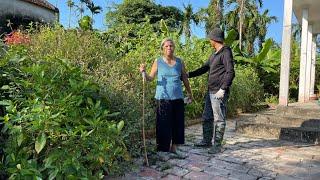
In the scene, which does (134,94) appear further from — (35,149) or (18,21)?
(18,21)

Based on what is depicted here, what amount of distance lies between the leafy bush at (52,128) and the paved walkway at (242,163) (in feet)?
2.77

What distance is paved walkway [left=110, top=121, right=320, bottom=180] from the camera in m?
4.32

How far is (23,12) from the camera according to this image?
57.9 feet

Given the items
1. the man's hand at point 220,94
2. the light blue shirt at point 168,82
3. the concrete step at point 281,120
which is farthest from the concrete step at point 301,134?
the light blue shirt at point 168,82

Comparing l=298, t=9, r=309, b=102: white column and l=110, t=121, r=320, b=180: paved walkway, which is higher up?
l=298, t=9, r=309, b=102: white column

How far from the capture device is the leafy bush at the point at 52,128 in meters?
3.15

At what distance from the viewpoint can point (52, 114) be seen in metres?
3.29

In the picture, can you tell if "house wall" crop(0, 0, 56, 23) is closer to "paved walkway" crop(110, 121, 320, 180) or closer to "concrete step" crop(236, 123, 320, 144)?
"concrete step" crop(236, 123, 320, 144)

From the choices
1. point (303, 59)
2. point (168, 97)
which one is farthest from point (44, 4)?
point (168, 97)

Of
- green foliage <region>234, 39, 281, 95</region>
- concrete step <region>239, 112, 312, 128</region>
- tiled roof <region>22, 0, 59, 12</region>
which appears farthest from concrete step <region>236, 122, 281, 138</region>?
tiled roof <region>22, 0, 59, 12</region>

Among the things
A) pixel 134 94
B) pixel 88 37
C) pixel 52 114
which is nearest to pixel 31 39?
pixel 88 37

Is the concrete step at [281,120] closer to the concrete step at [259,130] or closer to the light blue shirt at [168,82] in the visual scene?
the concrete step at [259,130]

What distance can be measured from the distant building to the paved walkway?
12624mm

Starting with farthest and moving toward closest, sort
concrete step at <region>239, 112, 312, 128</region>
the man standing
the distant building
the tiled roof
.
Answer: the tiled roof
the distant building
concrete step at <region>239, 112, 312, 128</region>
the man standing
